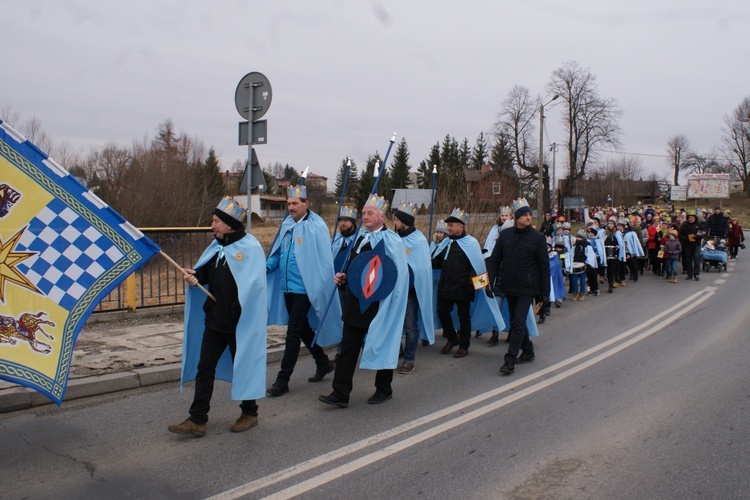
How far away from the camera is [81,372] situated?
21.4 feet

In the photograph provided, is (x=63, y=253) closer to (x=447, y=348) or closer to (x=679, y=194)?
(x=447, y=348)

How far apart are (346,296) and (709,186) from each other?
74.3 meters

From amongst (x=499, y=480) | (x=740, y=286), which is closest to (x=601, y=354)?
(x=499, y=480)

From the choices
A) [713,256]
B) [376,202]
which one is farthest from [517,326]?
[713,256]

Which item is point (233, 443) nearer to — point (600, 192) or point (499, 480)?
point (499, 480)

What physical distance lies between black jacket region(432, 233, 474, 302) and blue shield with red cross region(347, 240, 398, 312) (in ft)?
8.19

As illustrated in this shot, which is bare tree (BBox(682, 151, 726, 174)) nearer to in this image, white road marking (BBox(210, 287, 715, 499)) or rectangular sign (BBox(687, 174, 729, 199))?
rectangular sign (BBox(687, 174, 729, 199))

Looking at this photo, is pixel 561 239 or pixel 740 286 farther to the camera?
pixel 740 286

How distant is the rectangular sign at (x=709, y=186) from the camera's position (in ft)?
222

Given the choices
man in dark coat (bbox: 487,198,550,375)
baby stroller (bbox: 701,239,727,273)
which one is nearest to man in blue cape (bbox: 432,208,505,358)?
man in dark coat (bbox: 487,198,550,375)

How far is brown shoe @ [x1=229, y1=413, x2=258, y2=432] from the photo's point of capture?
17.0 ft

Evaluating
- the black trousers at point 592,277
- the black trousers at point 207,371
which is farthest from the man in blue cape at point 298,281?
the black trousers at point 592,277

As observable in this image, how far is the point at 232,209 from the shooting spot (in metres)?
5.18

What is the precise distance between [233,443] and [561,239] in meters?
10.1
